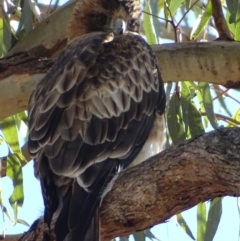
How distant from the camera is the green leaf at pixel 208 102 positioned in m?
4.31

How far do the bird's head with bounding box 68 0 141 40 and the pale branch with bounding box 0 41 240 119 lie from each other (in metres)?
0.41

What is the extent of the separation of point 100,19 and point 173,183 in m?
1.61

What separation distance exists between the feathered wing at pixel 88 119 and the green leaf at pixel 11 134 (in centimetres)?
61

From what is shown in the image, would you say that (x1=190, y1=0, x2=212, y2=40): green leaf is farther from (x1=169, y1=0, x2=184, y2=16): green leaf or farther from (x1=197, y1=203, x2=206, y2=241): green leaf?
(x1=197, y1=203, x2=206, y2=241): green leaf

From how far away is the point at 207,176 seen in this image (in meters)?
3.23

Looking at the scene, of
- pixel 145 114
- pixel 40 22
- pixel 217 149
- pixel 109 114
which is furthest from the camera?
pixel 40 22

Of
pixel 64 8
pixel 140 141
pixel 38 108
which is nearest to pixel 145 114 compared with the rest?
pixel 140 141

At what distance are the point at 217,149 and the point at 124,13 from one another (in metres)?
1.59

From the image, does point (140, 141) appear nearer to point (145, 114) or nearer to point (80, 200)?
point (145, 114)

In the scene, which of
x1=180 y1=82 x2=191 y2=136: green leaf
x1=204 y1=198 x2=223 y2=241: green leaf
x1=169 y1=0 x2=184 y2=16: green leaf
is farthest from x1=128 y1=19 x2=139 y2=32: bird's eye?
x1=204 y1=198 x2=223 y2=241: green leaf

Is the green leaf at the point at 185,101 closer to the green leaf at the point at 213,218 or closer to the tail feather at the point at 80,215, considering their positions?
the green leaf at the point at 213,218

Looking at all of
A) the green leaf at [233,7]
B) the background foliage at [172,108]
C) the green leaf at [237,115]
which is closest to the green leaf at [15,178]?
the background foliage at [172,108]

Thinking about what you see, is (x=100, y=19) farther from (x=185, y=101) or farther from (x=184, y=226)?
(x=184, y=226)

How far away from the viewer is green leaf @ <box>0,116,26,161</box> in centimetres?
455
